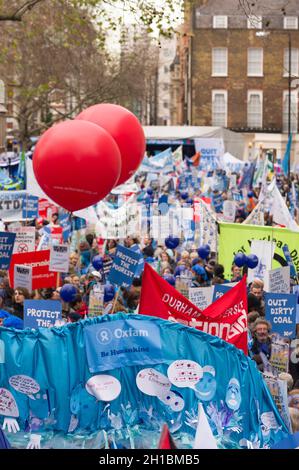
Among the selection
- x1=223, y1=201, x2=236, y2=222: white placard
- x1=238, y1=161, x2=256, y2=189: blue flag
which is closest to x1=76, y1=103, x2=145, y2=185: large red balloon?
x1=223, y1=201, x2=236, y2=222: white placard

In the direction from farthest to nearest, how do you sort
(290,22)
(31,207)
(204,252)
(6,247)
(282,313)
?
1. (290,22)
2. (31,207)
3. (204,252)
4. (6,247)
5. (282,313)

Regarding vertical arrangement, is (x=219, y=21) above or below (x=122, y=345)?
above

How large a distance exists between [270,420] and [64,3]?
1269cm

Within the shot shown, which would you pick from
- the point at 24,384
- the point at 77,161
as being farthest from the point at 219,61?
the point at 24,384

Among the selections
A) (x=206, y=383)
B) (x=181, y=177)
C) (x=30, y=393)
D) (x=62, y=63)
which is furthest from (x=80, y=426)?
(x=62, y=63)

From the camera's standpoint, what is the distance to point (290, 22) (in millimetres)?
66688

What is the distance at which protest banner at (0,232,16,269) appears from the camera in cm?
1291

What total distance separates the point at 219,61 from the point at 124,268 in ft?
183

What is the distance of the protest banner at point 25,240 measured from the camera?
47.9 feet

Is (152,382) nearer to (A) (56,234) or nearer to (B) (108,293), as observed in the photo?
(B) (108,293)

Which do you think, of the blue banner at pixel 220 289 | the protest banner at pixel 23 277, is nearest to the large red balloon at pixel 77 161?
the blue banner at pixel 220 289

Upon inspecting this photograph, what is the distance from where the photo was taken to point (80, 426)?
6781 millimetres

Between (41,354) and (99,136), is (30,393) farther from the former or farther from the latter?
(99,136)

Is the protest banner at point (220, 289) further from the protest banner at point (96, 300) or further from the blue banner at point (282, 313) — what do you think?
the protest banner at point (96, 300)
